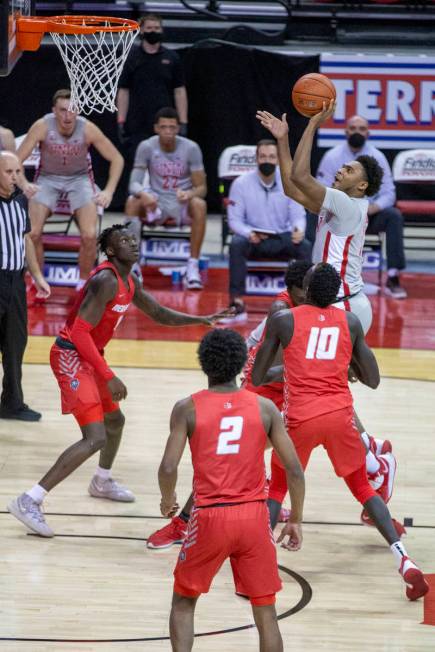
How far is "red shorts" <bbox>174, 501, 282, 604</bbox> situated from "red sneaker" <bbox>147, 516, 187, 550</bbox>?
1749mm

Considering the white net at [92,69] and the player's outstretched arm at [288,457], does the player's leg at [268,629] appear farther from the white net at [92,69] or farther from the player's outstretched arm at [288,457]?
the white net at [92,69]

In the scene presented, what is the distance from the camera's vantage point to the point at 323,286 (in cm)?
562

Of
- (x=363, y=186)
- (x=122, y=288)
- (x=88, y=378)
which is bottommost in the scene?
(x=88, y=378)

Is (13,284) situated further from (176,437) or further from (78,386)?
(176,437)

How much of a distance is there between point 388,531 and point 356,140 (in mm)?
7112

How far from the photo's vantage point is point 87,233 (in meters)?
11.6

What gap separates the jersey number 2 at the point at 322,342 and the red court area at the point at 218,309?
16.2 ft

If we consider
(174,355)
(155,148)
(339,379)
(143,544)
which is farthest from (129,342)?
(339,379)

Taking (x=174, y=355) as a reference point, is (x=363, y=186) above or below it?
above

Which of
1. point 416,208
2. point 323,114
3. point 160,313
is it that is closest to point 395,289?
point 416,208

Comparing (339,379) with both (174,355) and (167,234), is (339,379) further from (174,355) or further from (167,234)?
(167,234)

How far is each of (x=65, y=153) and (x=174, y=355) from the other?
A: 2634mm

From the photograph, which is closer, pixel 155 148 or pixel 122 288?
pixel 122 288

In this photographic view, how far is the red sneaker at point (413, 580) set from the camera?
559cm
